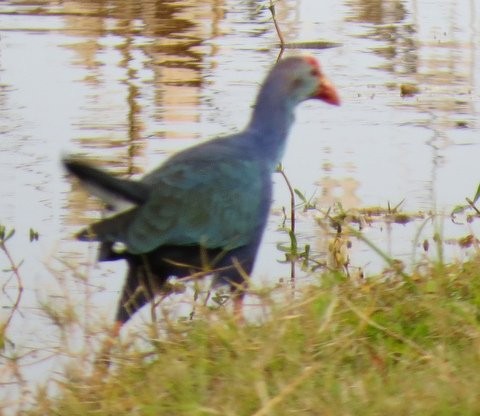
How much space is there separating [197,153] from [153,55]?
10.2 feet

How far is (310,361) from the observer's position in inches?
124

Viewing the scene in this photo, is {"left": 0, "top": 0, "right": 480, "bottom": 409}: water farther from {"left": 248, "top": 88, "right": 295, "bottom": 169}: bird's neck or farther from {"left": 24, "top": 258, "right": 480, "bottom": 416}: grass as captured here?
{"left": 248, "top": 88, "right": 295, "bottom": 169}: bird's neck

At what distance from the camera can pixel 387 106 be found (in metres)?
6.39

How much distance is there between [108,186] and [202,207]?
34cm

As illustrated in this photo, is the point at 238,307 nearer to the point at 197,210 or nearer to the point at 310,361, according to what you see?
the point at 197,210

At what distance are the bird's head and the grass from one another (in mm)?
913

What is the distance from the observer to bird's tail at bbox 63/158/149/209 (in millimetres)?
3549

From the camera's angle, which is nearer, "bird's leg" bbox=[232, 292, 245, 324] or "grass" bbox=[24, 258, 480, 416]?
"grass" bbox=[24, 258, 480, 416]

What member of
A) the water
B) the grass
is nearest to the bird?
the water

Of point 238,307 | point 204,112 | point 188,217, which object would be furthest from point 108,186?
point 204,112

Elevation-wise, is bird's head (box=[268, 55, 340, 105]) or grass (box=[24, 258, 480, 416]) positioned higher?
bird's head (box=[268, 55, 340, 105])

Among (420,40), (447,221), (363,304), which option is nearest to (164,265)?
(363,304)

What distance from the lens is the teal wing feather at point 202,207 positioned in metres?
3.74

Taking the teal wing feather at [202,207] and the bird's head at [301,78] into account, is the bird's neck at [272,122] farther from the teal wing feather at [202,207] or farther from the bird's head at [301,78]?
the teal wing feather at [202,207]
